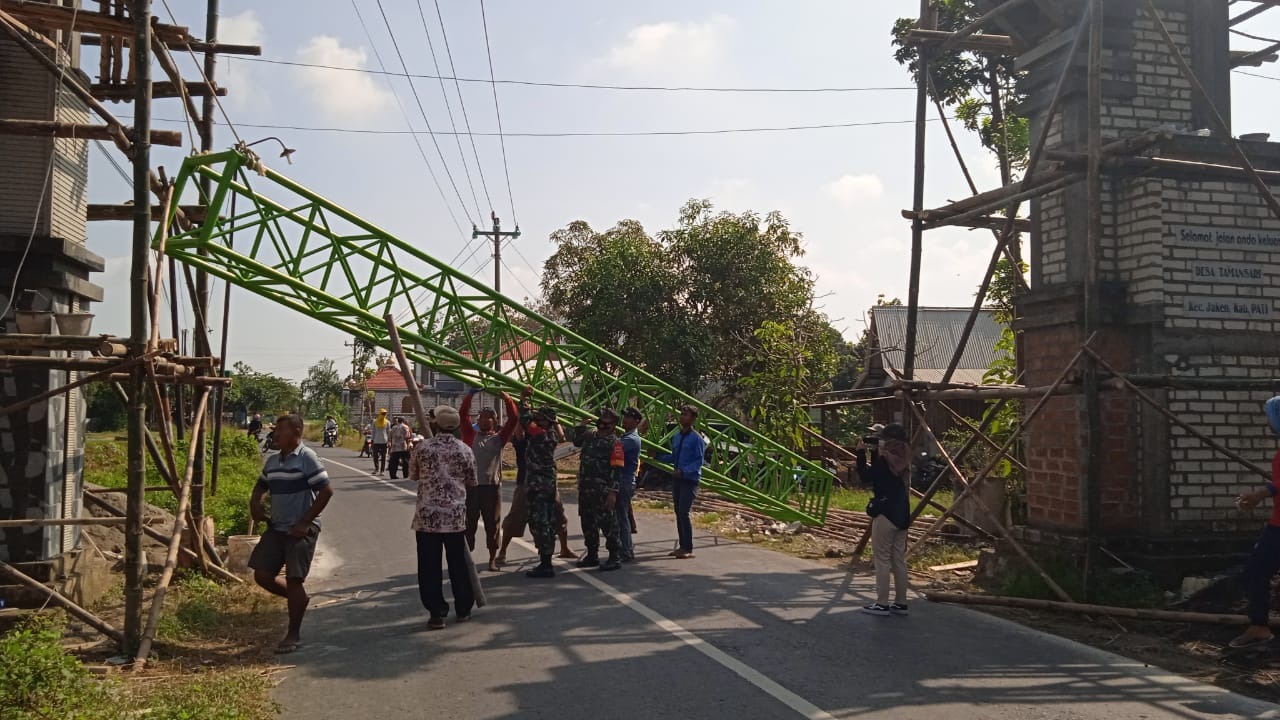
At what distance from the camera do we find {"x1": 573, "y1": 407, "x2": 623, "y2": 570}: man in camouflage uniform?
34.5ft

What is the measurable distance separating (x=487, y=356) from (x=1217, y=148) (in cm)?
805

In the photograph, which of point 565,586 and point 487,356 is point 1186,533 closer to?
point 565,586

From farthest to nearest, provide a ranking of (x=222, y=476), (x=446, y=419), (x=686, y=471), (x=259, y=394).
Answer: (x=259, y=394)
(x=222, y=476)
(x=686, y=471)
(x=446, y=419)

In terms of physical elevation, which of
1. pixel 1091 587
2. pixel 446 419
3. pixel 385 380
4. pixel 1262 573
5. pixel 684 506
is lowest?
pixel 1091 587

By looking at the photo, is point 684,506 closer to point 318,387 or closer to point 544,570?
point 544,570

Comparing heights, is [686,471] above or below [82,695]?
above

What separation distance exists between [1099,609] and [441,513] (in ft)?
18.0

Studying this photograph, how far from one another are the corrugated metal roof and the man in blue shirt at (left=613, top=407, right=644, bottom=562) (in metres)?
19.7

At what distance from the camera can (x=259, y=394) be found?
6762 centimetres

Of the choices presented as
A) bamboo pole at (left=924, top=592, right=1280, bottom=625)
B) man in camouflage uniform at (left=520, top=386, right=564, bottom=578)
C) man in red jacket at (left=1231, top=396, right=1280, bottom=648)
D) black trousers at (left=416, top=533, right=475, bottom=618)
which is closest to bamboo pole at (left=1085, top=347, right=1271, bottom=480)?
man in red jacket at (left=1231, top=396, right=1280, bottom=648)

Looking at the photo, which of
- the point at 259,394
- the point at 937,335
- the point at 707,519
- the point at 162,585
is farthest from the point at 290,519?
the point at 259,394

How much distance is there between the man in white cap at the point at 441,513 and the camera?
763cm

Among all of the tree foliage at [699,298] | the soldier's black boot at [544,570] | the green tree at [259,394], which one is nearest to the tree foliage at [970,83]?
the tree foliage at [699,298]

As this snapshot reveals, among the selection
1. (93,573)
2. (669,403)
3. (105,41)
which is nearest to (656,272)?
(669,403)
